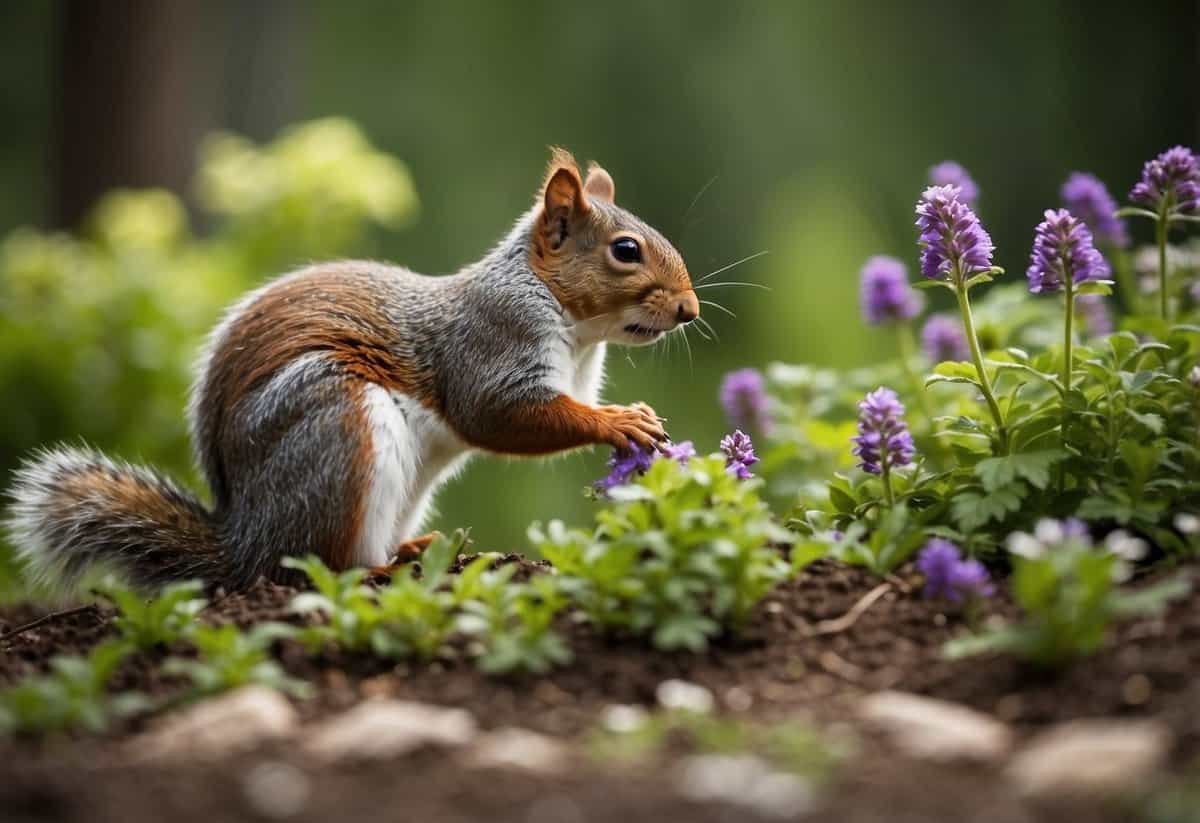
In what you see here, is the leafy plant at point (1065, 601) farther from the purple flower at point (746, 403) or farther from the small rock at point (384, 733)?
the purple flower at point (746, 403)

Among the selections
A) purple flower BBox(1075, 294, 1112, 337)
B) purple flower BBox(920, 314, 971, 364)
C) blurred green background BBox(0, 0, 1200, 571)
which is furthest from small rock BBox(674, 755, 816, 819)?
blurred green background BBox(0, 0, 1200, 571)

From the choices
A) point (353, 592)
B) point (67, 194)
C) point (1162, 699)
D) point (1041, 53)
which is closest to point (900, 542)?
point (1162, 699)

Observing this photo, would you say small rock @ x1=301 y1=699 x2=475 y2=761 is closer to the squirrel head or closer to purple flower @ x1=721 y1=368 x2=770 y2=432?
the squirrel head

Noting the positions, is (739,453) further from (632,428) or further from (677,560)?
(677,560)

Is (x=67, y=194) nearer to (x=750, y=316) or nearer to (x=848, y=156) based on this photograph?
(x=750, y=316)

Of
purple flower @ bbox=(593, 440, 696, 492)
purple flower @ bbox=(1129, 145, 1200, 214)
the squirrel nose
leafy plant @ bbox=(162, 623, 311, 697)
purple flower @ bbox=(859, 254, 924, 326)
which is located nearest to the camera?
leafy plant @ bbox=(162, 623, 311, 697)

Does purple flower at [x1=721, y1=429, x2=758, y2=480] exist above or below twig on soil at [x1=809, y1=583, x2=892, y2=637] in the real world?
above

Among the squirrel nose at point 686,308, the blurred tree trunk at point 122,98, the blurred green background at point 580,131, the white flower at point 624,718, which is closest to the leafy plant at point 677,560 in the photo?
the white flower at point 624,718

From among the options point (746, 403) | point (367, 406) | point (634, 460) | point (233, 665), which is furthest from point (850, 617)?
point (746, 403)
